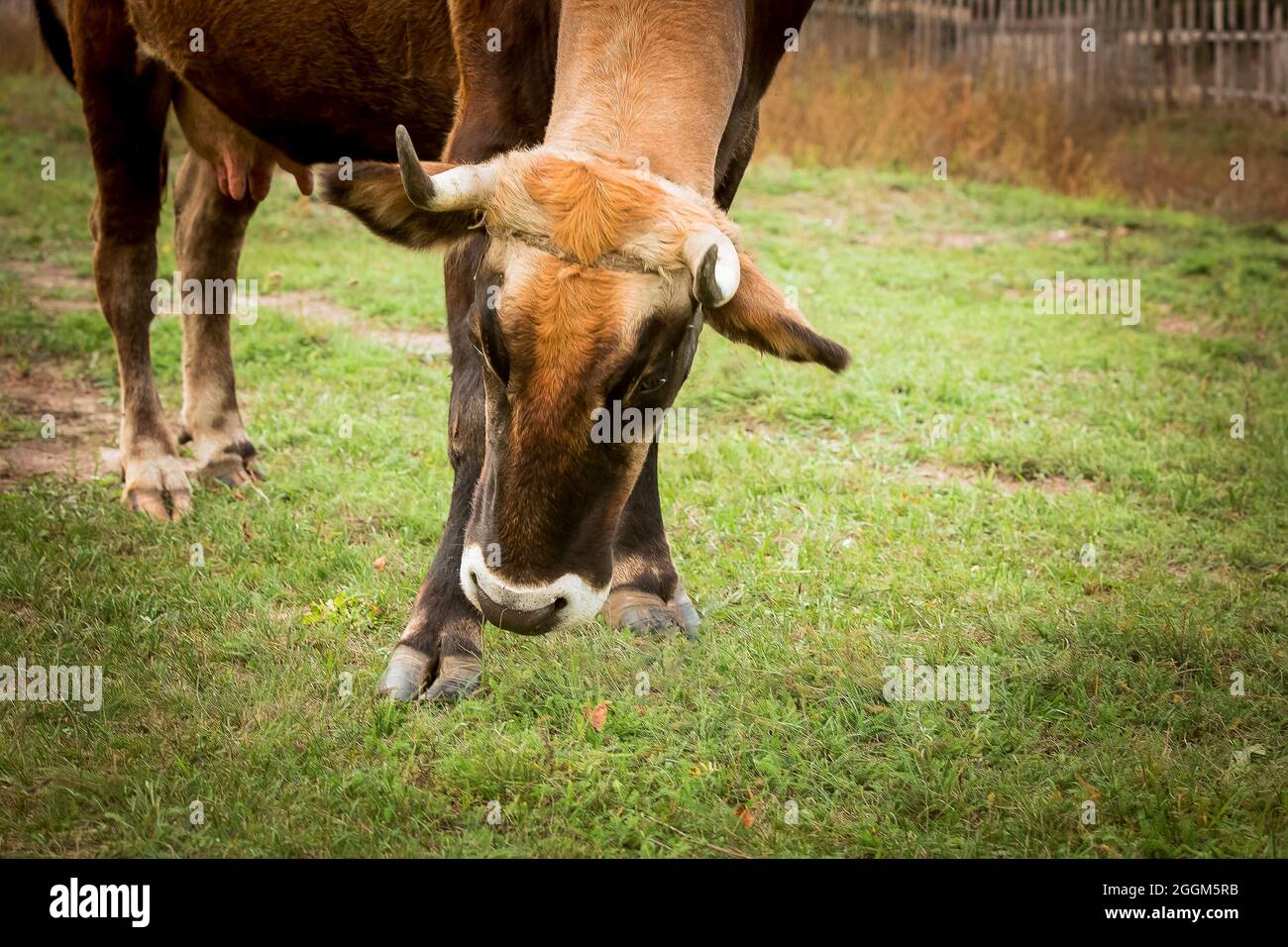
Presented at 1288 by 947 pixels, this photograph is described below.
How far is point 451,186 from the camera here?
310 cm

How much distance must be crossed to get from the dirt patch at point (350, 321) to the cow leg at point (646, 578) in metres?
3.12

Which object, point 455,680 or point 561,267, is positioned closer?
point 561,267

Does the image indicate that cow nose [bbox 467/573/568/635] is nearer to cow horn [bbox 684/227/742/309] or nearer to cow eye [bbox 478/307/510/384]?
cow eye [bbox 478/307/510/384]

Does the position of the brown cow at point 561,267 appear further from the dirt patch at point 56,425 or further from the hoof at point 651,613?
the dirt patch at point 56,425

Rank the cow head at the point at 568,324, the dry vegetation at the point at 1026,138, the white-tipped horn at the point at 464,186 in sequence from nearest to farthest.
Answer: the cow head at the point at 568,324
the white-tipped horn at the point at 464,186
the dry vegetation at the point at 1026,138

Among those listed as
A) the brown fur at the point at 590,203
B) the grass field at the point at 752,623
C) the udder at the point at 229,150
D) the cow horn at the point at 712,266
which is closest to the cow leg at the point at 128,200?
the udder at the point at 229,150

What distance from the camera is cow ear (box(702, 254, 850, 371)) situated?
3061 mm

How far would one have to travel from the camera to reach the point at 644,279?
301 centimetres

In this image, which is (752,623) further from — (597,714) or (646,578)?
(597,714)

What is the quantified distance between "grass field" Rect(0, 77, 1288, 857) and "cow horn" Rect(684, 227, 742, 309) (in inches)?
50.6

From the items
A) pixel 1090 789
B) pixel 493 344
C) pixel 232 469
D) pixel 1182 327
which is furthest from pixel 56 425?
pixel 1182 327

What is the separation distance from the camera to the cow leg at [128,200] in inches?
209

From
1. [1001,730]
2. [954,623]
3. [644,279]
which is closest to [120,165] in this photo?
[644,279]

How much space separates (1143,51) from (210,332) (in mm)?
14104
